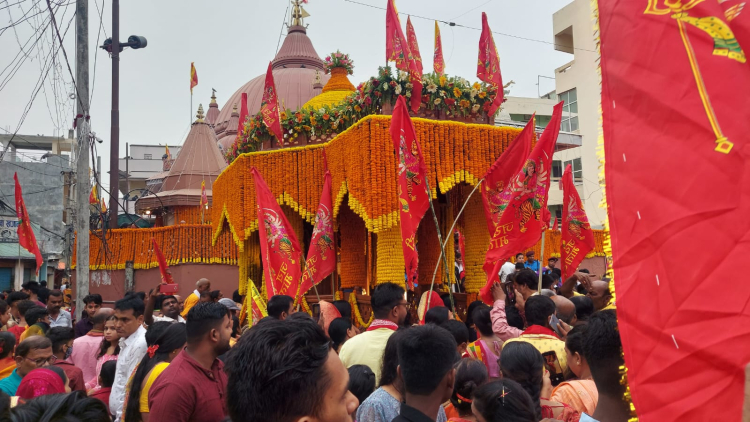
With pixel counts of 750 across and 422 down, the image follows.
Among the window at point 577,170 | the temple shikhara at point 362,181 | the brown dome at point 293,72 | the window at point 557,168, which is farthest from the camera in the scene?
the window at point 557,168

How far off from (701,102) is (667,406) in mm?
734

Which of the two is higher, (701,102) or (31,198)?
(31,198)

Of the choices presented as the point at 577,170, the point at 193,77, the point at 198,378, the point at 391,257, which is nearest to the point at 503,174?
the point at 391,257

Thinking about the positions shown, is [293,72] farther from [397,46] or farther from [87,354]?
[87,354]

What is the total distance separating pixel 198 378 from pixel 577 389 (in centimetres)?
196

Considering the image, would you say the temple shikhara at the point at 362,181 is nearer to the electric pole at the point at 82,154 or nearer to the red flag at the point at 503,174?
the red flag at the point at 503,174

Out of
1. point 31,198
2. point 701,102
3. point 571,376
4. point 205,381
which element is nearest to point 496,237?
point 571,376

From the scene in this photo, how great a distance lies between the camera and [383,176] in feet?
30.6

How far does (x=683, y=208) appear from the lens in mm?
1483

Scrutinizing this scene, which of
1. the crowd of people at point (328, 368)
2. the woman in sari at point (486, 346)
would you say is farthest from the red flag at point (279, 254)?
the woman in sari at point (486, 346)

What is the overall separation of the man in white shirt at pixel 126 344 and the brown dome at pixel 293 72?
70.4ft

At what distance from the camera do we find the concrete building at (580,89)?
2641cm

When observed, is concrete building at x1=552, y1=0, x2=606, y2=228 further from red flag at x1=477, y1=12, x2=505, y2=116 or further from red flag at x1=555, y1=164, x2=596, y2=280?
red flag at x1=555, y1=164, x2=596, y2=280

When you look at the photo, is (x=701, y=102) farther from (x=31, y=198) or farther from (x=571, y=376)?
(x=31, y=198)
